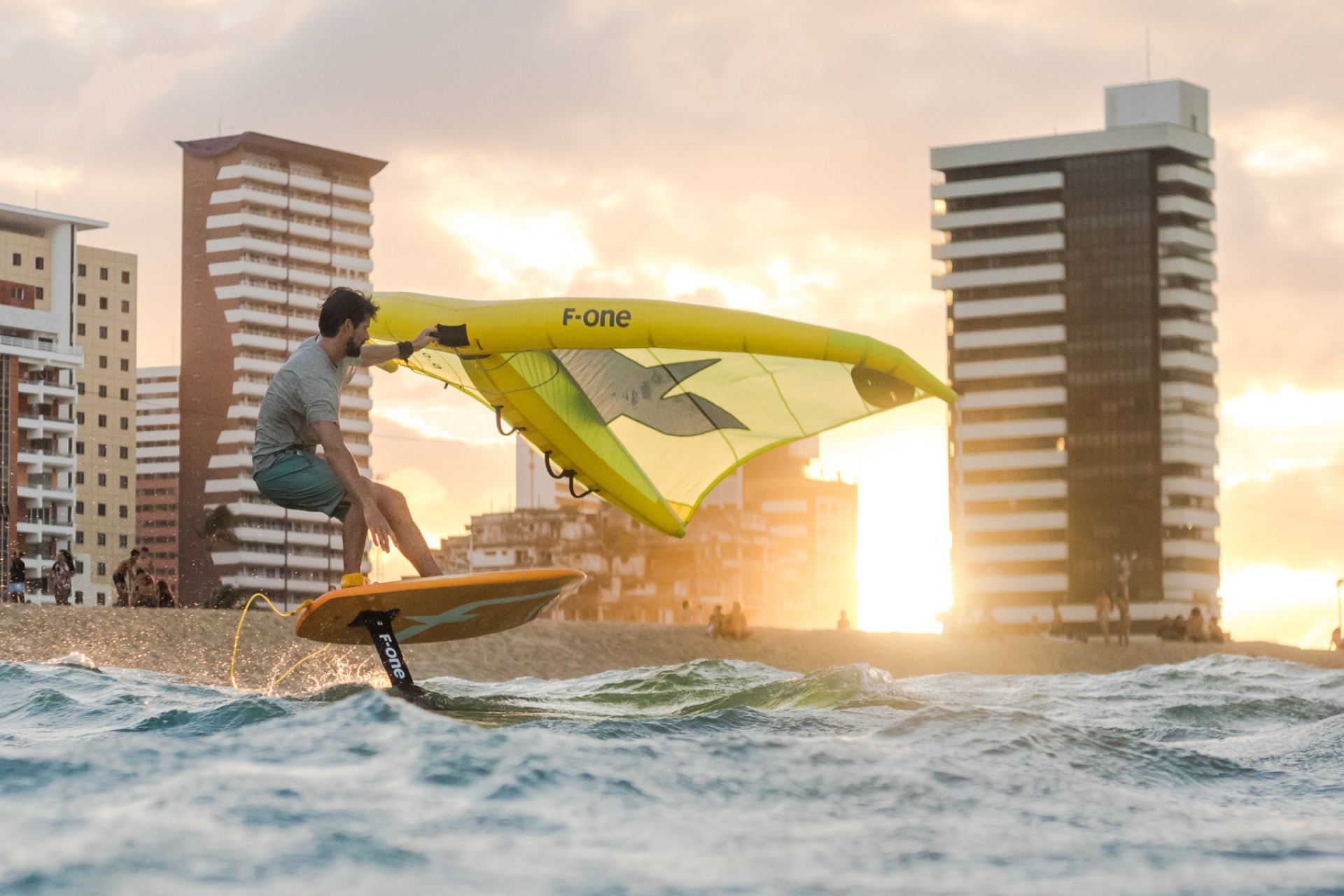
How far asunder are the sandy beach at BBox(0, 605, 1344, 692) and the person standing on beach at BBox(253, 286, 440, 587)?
19.9 ft

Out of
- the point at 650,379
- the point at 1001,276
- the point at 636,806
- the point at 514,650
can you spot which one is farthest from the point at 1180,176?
the point at 636,806

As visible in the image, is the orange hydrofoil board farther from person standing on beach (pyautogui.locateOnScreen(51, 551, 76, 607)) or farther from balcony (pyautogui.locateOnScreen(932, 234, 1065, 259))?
balcony (pyautogui.locateOnScreen(932, 234, 1065, 259))

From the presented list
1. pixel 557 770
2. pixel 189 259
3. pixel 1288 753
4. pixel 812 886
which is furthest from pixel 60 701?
pixel 189 259

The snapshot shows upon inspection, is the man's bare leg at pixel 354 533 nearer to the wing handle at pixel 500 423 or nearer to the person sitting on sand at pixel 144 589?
the wing handle at pixel 500 423

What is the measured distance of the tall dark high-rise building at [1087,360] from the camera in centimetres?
9812

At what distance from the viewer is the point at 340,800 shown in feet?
13.6

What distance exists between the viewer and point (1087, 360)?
10081 centimetres

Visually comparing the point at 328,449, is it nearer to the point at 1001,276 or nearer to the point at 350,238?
the point at 1001,276

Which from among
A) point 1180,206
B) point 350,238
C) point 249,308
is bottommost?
point 249,308

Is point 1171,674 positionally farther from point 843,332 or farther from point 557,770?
point 557,770

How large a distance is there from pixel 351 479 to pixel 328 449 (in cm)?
20

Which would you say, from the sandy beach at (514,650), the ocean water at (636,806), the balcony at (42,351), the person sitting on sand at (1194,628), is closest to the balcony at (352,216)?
the balcony at (42,351)

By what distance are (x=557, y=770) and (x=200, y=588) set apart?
4267 inches

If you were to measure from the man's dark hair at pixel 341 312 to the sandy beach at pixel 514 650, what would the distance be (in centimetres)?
647
